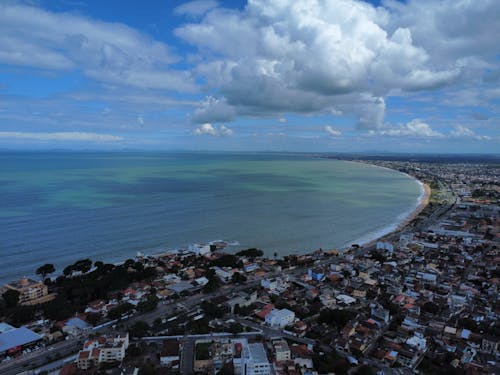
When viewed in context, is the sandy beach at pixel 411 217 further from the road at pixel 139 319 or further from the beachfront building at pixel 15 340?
the beachfront building at pixel 15 340

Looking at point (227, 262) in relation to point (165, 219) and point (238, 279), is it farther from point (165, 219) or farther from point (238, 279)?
point (165, 219)

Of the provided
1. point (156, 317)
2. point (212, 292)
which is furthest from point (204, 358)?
point (212, 292)

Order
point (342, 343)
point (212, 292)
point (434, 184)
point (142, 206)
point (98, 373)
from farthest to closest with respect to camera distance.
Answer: point (434, 184) → point (142, 206) → point (212, 292) → point (342, 343) → point (98, 373)

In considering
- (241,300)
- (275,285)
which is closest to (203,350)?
(241,300)

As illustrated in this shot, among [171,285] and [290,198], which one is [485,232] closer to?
[290,198]

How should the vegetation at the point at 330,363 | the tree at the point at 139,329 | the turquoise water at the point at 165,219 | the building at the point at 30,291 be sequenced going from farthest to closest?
1. the turquoise water at the point at 165,219
2. the building at the point at 30,291
3. the tree at the point at 139,329
4. the vegetation at the point at 330,363

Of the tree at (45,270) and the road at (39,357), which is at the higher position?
the tree at (45,270)

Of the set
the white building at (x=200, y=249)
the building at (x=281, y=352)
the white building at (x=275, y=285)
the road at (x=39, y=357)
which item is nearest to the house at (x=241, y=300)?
the white building at (x=275, y=285)
